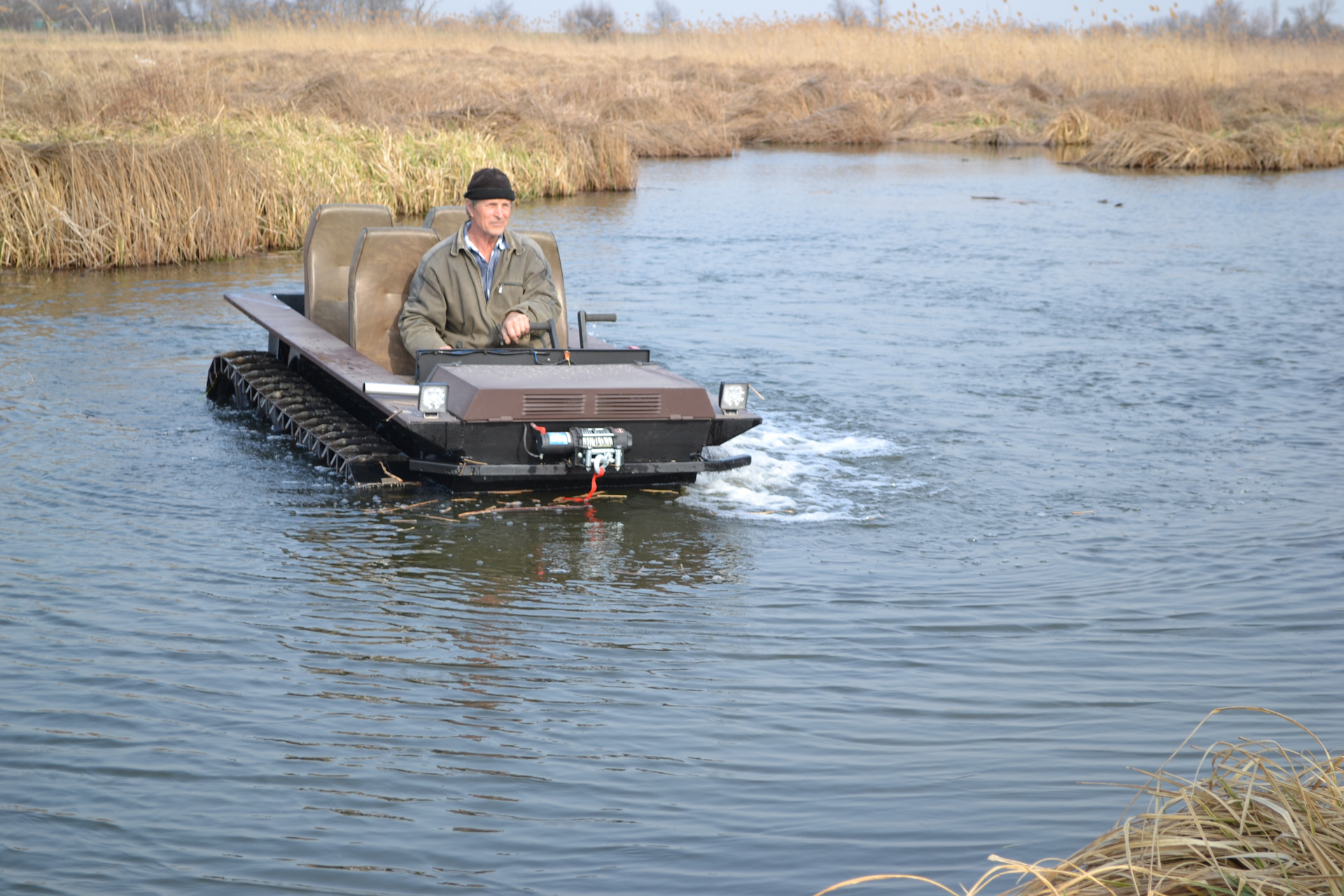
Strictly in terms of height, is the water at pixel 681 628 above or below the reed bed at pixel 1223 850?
below

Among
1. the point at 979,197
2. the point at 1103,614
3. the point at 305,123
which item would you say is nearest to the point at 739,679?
the point at 1103,614

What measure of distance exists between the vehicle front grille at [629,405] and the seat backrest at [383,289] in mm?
1731

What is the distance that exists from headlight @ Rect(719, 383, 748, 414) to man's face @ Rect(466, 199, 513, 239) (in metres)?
1.56

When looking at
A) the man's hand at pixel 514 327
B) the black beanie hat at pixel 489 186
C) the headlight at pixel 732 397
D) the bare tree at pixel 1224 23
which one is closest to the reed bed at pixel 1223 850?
the headlight at pixel 732 397

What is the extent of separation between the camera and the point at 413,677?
15.1 ft

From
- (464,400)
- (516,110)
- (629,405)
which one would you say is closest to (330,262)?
(464,400)

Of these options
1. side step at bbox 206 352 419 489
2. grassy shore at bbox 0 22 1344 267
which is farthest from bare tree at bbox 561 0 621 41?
side step at bbox 206 352 419 489

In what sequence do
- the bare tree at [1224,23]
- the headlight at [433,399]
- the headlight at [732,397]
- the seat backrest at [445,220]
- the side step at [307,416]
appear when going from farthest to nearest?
1. the bare tree at [1224,23]
2. the seat backrest at [445,220]
3. the side step at [307,416]
4. the headlight at [732,397]
5. the headlight at [433,399]

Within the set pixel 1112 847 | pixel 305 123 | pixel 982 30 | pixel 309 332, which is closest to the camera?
pixel 1112 847

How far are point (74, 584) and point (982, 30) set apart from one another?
40.0m

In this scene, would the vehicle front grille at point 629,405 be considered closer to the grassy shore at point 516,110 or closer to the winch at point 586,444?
the winch at point 586,444

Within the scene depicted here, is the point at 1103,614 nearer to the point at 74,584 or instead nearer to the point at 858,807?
the point at 858,807

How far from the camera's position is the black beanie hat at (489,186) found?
7.11 m

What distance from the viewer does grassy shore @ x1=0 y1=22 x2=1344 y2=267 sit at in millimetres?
13586
